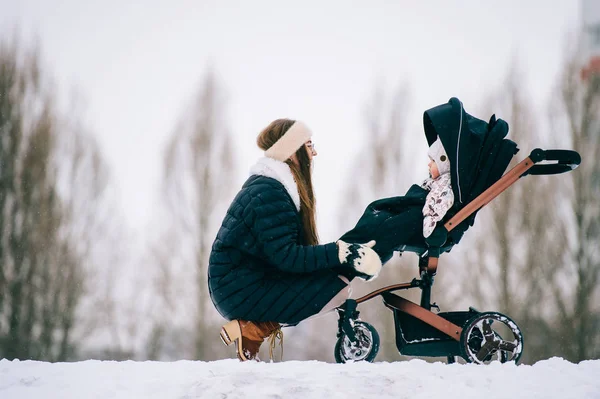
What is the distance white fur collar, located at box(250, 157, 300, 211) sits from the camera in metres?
4.40

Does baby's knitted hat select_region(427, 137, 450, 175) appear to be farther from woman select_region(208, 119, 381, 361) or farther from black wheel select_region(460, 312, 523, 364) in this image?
black wheel select_region(460, 312, 523, 364)

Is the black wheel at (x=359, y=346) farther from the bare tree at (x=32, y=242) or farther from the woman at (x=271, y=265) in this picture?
the bare tree at (x=32, y=242)

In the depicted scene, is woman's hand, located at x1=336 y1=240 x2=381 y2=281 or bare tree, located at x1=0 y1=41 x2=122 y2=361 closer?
woman's hand, located at x1=336 y1=240 x2=381 y2=281

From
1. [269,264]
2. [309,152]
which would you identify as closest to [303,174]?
[309,152]

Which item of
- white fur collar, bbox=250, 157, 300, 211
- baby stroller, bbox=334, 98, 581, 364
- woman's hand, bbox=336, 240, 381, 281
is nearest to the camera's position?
woman's hand, bbox=336, 240, 381, 281

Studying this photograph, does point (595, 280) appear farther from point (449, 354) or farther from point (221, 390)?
point (221, 390)

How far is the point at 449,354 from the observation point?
14.3 ft

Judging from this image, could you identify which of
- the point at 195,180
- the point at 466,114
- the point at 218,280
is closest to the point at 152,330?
the point at 195,180

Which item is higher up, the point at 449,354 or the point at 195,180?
the point at 195,180

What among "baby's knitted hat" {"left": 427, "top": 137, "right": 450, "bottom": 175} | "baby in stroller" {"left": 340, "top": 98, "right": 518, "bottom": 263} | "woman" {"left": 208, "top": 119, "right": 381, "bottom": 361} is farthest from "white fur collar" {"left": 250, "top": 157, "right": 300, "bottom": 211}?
"baby's knitted hat" {"left": 427, "top": 137, "right": 450, "bottom": 175}

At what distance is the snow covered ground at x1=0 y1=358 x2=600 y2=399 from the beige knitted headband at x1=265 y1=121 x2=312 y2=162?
1.44 meters

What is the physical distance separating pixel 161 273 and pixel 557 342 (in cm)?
761

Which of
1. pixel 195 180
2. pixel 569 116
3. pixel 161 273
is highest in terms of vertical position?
pixel 569 116

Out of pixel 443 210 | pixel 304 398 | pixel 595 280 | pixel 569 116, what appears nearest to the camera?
pixel 304 398
